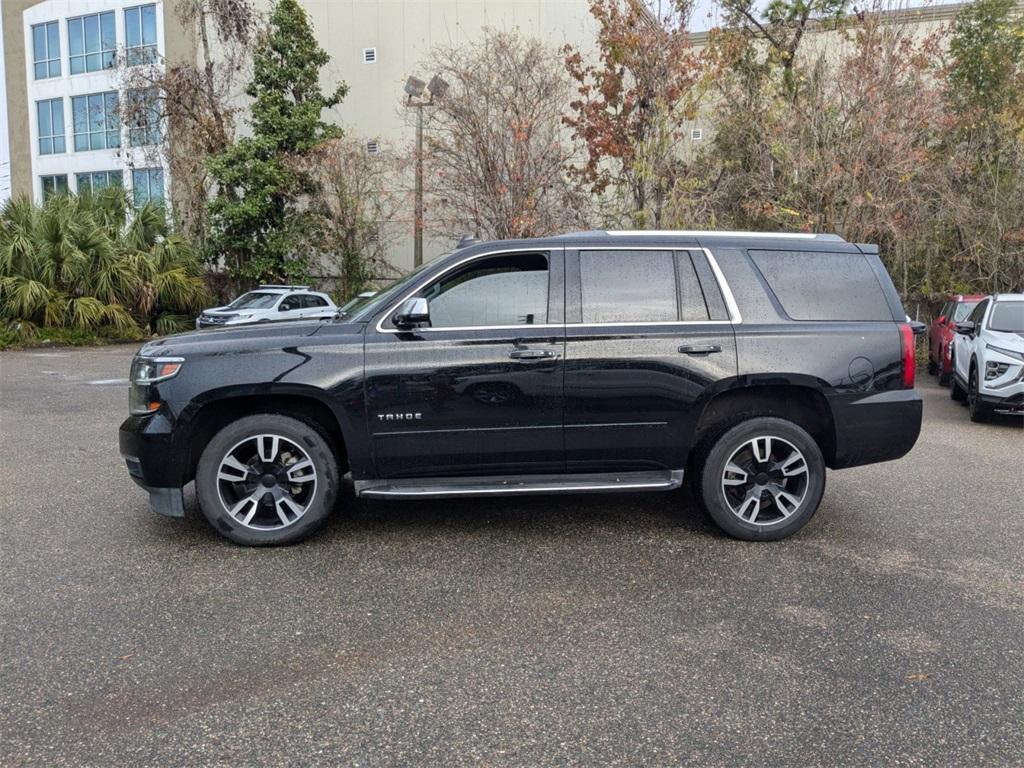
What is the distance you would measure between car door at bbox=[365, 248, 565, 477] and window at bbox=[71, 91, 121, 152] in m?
33.4

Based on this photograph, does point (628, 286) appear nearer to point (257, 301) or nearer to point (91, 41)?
point (257, 301)

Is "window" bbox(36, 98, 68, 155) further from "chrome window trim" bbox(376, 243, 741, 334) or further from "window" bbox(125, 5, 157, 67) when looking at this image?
"chrome window trim" bbox(376, 243, 741, 334)

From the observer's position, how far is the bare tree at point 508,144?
19.7 meters

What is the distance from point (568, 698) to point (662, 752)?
19.4 inches

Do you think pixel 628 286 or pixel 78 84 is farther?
pixel 78 84

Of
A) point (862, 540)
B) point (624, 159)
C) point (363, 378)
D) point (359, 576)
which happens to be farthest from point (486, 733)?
point (624, 159)

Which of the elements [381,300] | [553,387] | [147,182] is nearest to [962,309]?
[553,387]

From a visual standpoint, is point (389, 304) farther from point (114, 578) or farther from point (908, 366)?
point (908, 366)

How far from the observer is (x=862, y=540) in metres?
5.43

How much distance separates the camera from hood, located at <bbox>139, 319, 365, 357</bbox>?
504 centimetres

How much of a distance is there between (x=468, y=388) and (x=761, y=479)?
78.3 inches

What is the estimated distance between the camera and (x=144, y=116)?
2656 cm

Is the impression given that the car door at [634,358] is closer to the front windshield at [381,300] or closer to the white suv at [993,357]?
the front windshield at [381,300]

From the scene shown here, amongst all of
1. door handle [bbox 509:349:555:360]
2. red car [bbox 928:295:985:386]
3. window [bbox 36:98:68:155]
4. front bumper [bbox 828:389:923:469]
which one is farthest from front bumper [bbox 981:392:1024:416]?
window [bbox 36:98:68:155]
